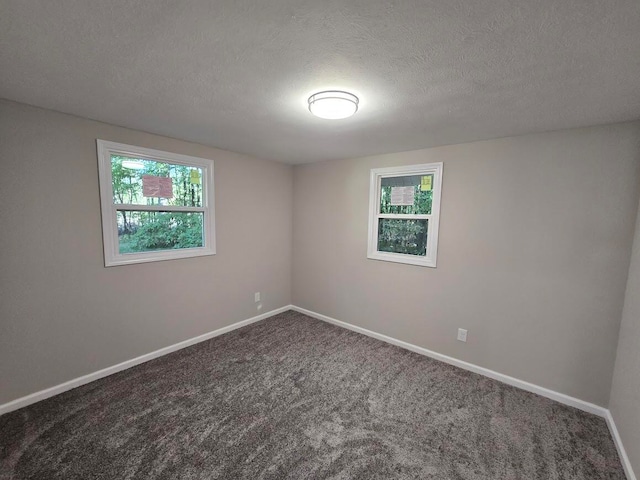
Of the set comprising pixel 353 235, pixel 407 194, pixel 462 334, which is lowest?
pixel 462 334

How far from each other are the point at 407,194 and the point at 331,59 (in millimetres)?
2059

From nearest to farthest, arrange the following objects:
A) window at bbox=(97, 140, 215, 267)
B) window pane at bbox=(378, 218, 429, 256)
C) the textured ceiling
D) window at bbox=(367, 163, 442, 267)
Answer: the textured ceiling
window at bbox=(97, 140, 215, 267)
window at bbox=(367, 163, 442, 267)
window pane at bbox=(378, 218, 429, 256)

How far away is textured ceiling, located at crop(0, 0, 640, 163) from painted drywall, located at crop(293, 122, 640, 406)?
345mm

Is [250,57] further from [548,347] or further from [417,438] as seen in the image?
[548,347]

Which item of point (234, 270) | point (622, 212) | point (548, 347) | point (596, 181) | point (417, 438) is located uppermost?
point (596, 181)

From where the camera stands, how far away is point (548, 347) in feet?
7.54

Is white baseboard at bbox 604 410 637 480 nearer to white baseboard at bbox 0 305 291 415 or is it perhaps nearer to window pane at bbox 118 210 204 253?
white baseboard at bbox 0 305 291 415

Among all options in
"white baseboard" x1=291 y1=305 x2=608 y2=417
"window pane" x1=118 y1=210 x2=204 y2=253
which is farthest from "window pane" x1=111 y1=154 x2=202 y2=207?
"white baseboard" x1=291 y1=305 x2=608 y2=417

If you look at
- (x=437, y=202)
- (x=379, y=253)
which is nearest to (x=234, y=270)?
(x=379, y=253)

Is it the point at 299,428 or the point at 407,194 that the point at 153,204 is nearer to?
the point at 299,428

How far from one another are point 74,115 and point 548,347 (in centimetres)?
439

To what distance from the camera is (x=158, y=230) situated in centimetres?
280

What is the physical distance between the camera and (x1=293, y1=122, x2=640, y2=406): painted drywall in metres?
2.04

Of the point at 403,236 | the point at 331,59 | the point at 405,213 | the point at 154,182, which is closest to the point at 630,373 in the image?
the point at 403,236
